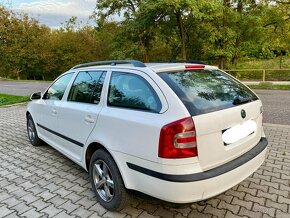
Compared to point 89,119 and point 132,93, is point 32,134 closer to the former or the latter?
point 89,119

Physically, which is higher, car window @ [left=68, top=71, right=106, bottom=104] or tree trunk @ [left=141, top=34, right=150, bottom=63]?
tree trunk @ [left=141, top=34, right=150, bottom=63]

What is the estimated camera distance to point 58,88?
441 centimetres

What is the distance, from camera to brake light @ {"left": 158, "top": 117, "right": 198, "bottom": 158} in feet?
7.73

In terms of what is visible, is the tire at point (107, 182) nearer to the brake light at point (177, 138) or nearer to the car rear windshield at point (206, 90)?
the brake light at point (177, 138)

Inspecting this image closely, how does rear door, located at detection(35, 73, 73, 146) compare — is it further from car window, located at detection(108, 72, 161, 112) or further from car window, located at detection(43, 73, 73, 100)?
car window, located at detection(108, 72, 161, 112)

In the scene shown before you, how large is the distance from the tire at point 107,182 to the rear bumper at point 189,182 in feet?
0.97

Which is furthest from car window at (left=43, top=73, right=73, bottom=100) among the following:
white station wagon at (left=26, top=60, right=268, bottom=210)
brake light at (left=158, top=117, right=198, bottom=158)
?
brake light at (left=158, top=117, right=198, bottom=158)

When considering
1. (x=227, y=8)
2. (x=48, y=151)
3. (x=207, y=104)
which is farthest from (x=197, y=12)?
(x=207, y=104)

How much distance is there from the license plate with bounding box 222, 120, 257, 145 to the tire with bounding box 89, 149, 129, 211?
1.15 meters

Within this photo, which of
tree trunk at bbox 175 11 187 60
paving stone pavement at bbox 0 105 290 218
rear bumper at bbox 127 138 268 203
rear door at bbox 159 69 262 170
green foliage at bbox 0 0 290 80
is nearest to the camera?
rear bumper at bbox 127 138 268 203

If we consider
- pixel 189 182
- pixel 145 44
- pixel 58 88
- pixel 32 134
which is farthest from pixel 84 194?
pixel 145 44

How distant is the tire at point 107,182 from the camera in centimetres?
286

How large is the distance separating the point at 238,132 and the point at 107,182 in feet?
4.98

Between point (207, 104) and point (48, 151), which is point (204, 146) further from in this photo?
point (48, 151)
